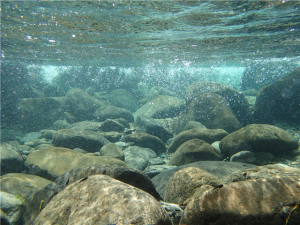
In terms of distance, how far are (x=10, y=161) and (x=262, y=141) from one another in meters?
8.95

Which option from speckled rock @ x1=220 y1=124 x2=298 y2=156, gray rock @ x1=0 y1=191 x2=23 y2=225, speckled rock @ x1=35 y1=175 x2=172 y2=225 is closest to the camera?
speckled rock @ x1=35 y1=175 x2=172 y2=225

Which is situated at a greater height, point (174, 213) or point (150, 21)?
point (150, 21)

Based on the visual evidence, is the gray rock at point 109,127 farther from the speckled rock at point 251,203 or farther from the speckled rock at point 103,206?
the speckled rock at point 251,203

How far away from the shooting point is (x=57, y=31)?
40.2 feet

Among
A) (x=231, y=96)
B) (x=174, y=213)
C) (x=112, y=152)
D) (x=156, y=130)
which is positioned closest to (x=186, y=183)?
(x=174, y=213)

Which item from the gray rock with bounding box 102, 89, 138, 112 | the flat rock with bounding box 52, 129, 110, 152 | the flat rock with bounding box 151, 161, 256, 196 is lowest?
the gray rock with bounding box 102, 89, 138, 112

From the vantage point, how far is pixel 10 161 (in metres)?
5.67

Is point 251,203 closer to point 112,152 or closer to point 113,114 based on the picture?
point 112,152

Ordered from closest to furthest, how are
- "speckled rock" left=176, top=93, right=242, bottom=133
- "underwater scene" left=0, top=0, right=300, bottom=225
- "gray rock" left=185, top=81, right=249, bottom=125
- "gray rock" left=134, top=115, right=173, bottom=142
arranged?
"underwater scene" left=0, top=0, right=300, bottom=225 → "speckled rock" left=176, top=93, right=242, bottom=133 → "gray rock" left=134, top=115, right=173, bottom=142 → "gray rock" left=185, top=81, right=249, bottom=125

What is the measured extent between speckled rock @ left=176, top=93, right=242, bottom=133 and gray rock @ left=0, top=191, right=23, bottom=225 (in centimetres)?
981

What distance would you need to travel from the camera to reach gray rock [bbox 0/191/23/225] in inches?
128

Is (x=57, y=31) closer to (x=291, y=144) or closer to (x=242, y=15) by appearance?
(x=242, y=15)

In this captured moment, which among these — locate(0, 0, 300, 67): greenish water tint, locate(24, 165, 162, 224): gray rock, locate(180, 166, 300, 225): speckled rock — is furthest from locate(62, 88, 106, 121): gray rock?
locate(180, 166, 300, 225): speckled rock

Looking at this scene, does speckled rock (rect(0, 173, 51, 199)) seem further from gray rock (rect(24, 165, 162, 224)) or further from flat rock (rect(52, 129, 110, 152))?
flat rock (rect(52, 129, 110, 152))
